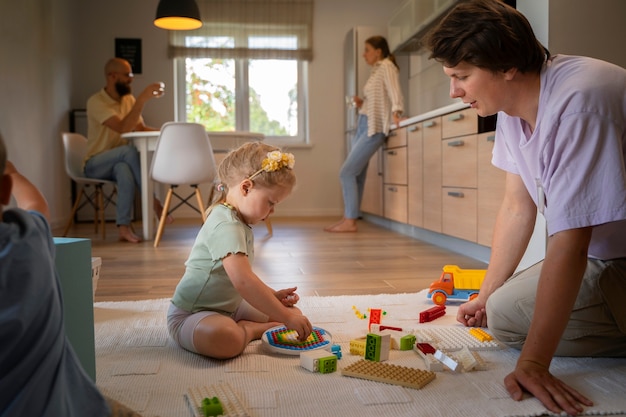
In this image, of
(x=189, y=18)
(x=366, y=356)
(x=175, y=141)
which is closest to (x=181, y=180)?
(x=175, y=141)

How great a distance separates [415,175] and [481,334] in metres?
2.84

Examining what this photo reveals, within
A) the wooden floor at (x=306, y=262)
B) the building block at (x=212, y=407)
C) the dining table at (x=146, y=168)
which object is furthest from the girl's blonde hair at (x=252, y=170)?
the dining table at (x=146, y=168)

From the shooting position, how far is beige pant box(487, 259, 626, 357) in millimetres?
1451

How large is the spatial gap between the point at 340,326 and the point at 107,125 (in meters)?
3.12

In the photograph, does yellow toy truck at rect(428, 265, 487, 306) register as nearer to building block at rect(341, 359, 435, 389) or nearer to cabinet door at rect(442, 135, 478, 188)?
building block at rect(341, 359, 435, 389)

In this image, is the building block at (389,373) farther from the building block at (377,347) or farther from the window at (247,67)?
the window at (247,67)

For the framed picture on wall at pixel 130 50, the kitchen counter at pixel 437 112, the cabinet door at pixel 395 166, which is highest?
the framed picture on wall at pixel 130 50

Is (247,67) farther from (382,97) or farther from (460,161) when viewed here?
(460,161)

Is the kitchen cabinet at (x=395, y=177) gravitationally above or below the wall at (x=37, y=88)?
below

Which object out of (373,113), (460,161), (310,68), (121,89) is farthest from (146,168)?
(310,68)

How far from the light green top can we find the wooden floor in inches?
30.4

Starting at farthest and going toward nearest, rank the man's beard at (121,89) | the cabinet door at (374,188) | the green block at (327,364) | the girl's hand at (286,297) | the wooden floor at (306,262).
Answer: the cabinet door at (374,188) → the man's beard at (121,89) → the wooden floor at (306,262) → the girl's hand at (286,297) → the green block at (327,364)

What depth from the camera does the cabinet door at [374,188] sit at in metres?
5.47

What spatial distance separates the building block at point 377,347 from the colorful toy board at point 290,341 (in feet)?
0.44
